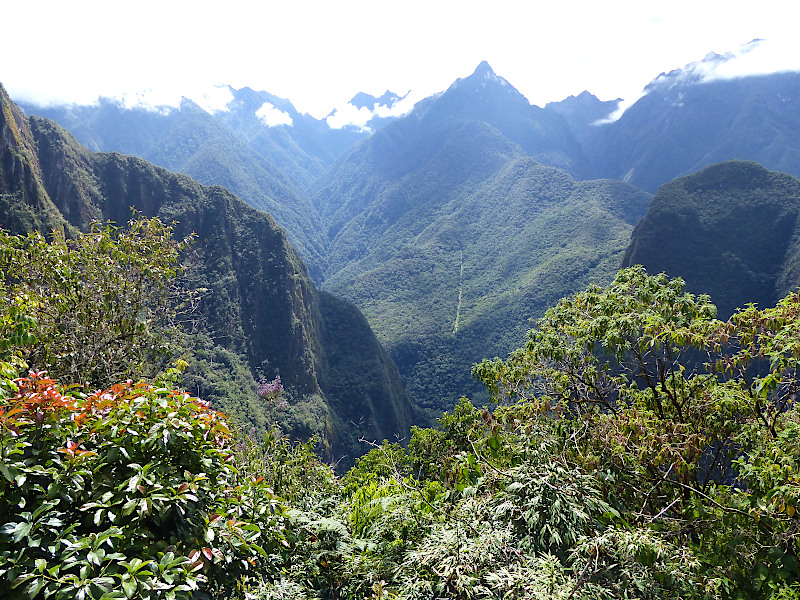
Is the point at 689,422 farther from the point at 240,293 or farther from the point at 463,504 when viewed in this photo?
the point at 240,293

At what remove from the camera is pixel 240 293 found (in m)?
89.1

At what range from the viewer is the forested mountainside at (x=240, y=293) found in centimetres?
6388

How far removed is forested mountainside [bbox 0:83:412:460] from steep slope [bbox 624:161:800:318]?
60081 mm

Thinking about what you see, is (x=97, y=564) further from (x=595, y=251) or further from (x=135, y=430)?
(x=595, y=251)

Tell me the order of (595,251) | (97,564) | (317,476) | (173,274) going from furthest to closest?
(595,251)
(317,476)
(173,274)
(97,564)

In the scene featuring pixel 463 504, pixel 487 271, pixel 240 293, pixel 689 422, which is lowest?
pixel 487 271

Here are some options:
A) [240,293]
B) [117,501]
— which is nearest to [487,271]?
[240,293]

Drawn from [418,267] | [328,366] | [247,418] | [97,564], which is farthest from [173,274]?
[418,267]

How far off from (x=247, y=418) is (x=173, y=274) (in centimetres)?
5748

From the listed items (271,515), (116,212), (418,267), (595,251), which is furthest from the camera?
(418,267)

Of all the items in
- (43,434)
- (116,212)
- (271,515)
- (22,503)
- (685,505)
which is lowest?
(685,505)

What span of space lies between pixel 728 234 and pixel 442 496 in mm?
94349

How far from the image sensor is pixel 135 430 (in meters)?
3.24

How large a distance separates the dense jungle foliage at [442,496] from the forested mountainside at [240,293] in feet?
184
